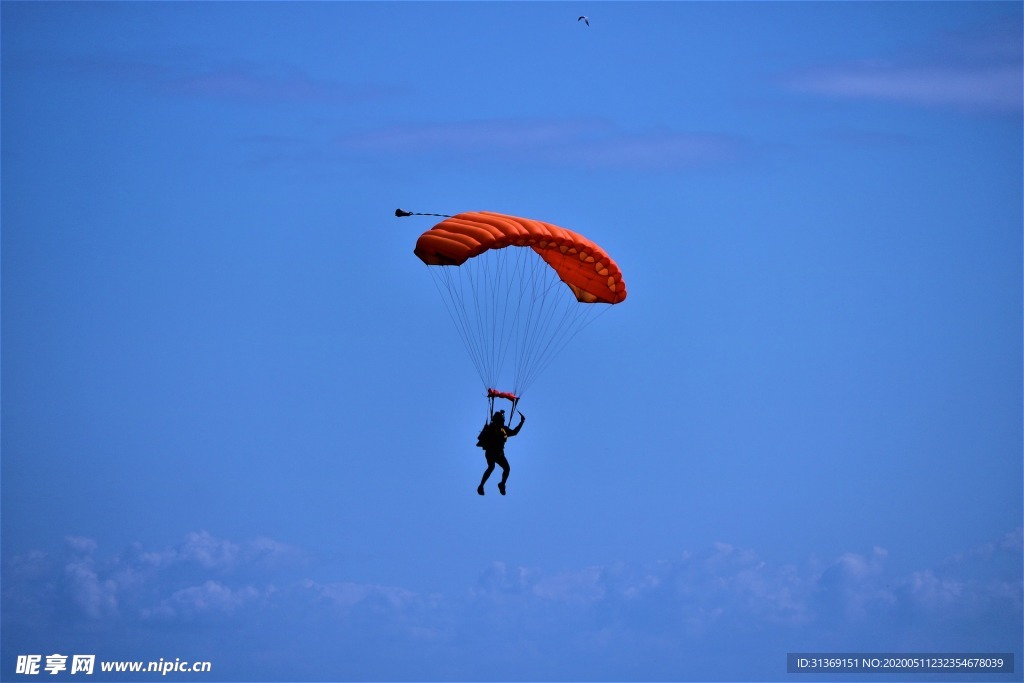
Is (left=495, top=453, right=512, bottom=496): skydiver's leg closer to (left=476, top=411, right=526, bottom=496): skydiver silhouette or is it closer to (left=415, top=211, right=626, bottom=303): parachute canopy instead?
(left=476, top=411, right=526, bottom=496): skydiver silhouette

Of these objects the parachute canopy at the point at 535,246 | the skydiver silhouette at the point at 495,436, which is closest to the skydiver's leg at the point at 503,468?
the skydiver silhouette at the point at 495,436

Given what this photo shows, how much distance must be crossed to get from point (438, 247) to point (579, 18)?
503 inches

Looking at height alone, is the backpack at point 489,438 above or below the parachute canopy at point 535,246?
below

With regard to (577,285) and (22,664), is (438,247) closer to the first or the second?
(577,285)

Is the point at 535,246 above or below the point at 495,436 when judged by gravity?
above

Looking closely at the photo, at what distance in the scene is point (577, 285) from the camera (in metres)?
44.9

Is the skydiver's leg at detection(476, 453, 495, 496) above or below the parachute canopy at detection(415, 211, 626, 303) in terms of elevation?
below

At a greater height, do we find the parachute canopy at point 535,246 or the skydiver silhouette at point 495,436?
the parachute canopy at point 535,246

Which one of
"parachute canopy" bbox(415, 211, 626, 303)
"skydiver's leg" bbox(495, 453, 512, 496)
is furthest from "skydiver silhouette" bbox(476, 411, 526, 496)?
"parachute canopy" bbox(415, 211, 626, 303)

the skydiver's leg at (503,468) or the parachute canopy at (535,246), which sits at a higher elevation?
the parachute canopy at (535,246)

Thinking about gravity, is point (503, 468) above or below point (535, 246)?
below

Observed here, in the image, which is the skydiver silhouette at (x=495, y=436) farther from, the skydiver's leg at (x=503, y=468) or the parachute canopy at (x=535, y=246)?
the parachute canopy at (x=535, y=246)

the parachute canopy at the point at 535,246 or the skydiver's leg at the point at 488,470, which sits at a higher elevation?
the parachute canopy at the point at 535,246

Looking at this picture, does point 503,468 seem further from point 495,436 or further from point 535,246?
point 535,246
